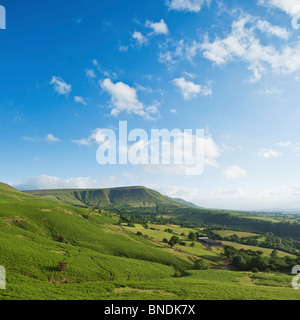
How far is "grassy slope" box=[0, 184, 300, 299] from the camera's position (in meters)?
36.7

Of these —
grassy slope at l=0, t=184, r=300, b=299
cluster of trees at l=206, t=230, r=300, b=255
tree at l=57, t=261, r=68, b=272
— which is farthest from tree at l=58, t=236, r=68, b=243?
cluster of trees at l=206, t=230, r=300, b=255

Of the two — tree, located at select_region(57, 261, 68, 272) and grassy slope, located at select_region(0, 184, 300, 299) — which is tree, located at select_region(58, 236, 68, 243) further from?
tree, located at select_region(57, 261, 68, 272)

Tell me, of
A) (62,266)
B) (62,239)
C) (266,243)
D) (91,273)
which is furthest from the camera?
(266,243)

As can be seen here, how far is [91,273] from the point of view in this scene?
50.0 meters

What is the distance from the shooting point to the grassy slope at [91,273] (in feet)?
120

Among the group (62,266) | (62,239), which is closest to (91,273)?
(62,266)

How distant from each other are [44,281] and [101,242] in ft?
146

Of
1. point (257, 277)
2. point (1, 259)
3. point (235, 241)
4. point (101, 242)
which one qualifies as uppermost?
point (1, 259)

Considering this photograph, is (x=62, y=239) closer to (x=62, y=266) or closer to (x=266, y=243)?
(x=62, y=266)
